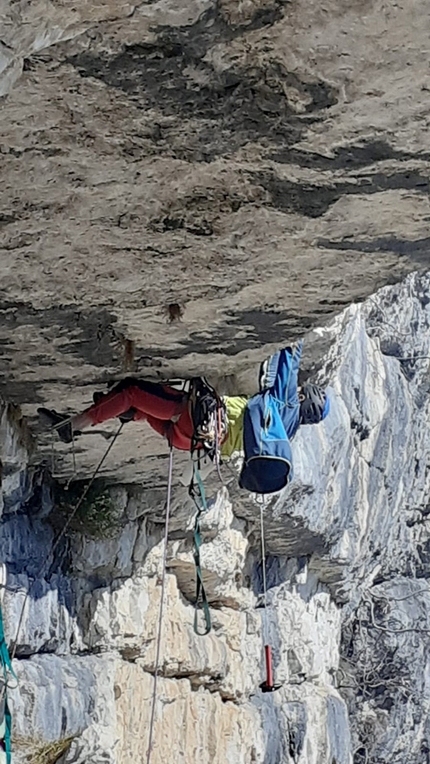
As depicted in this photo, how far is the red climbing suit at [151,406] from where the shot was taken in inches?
173

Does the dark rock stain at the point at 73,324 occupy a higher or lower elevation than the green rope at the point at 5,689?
higher

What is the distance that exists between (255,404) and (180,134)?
6.64ft

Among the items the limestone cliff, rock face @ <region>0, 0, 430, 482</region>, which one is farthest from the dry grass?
rock face @ <region>0, 0, 430, 482</region>

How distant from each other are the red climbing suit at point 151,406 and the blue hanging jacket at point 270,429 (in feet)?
0.94

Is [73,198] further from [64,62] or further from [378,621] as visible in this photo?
[378,621]

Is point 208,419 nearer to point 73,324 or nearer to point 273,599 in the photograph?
point 73,324

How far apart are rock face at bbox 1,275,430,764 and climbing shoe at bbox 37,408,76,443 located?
0.14m

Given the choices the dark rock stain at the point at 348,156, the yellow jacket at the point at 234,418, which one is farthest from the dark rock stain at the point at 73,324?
the dark rock stain at the point at 348,156

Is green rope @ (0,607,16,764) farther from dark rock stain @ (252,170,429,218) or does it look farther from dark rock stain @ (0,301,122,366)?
dark rock stain @ (252,170,429,218)

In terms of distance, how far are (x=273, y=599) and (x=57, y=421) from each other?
194 inches

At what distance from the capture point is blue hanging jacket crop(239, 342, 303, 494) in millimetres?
4371

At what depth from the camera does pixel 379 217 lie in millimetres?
3061

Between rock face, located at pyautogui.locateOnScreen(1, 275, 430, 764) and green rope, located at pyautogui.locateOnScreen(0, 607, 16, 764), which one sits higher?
rock face, located at pyautogui.locateOnScreen(1, 275, 430, 764)

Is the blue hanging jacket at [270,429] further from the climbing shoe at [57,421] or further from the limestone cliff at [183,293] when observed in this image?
the climbing shoe at [57,421]
